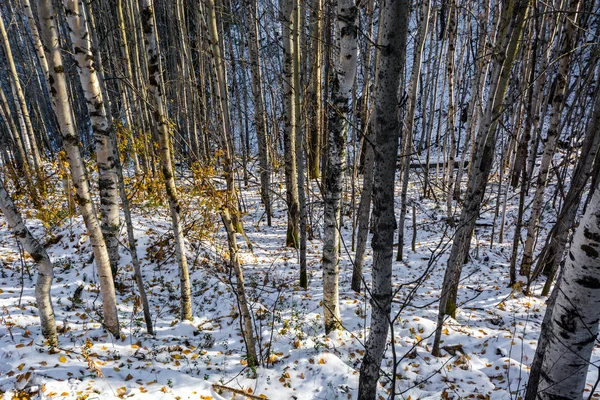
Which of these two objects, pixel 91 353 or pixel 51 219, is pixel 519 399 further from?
pixel 51 219

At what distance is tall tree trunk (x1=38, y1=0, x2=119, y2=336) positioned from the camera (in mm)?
3193

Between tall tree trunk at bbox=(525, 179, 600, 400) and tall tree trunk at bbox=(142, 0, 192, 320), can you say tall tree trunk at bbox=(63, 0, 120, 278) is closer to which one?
tall tree trunk at bbox=(142, 0, 192, 320)

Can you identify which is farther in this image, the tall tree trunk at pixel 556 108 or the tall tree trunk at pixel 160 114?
the tall tree trunk at pixel 556 108

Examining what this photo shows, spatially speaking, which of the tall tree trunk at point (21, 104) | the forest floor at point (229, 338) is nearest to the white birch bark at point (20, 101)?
the tall tree trunk at point (21, 104)

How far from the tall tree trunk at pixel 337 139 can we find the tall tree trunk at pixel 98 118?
2946mm

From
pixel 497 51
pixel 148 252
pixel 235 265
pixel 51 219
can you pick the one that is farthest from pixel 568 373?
pixel 51 219

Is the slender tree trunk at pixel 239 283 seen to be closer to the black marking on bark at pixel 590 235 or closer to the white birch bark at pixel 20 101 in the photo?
the black marking on bark at pixel 590 235

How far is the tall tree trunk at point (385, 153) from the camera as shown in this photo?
71.0 inches

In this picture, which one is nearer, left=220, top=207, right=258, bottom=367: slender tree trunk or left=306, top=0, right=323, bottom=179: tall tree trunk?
left=220, top=207, right=258, bottom=367: slender tree trunk

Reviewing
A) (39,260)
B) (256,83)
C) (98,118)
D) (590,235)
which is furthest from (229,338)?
(256,83)

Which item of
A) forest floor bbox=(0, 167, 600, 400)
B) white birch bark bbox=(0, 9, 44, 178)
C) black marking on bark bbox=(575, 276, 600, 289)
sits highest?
white birch bark bbox=(0, 9, 44, 178)

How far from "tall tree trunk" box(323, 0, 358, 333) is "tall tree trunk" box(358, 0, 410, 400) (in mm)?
1114

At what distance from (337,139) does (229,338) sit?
134 inches

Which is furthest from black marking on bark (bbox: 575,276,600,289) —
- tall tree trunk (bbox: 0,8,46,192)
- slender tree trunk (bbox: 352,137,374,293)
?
tall tree trunk (bbox: 0,8,46,192)
